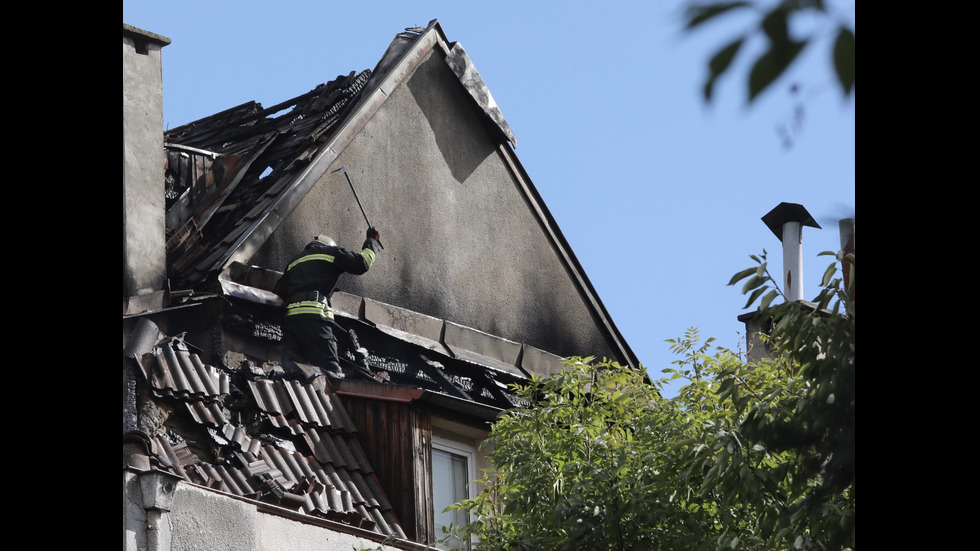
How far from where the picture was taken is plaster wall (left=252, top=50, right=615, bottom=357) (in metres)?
15.7

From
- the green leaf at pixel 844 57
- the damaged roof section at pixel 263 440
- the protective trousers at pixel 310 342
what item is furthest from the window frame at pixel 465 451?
the green leaf at pixel 844 57

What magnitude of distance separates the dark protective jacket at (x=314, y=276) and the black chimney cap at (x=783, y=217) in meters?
5.52

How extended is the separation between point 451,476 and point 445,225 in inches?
200

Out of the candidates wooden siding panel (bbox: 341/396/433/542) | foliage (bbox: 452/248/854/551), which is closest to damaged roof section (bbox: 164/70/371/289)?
wooden siding panel (bbox: 341/396/433/542)

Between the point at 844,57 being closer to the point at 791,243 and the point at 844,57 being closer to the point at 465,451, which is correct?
the point at 465,451

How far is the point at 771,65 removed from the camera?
2398 millimetres

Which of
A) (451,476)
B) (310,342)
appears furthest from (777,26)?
(310,342)

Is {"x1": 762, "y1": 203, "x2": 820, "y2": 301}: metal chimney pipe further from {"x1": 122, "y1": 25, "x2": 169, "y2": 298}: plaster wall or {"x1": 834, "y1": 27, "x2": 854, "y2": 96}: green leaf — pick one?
{"x1": 834, "y1": 27, "x2": 854, "y2": 96}: green leaf

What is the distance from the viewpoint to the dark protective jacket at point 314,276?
13.8m

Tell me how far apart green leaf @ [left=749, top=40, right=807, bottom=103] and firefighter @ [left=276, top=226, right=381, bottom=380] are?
441 inches

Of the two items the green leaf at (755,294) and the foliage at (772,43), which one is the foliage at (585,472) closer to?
the green leaf at (755,294)

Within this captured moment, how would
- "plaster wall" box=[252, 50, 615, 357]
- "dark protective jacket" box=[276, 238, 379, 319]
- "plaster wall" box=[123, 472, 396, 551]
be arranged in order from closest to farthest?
"plaster wall" box=[123, 472, 396, 551] → "dark protective jacket" box=[276, 238, 379, 319] → "plaster wall" box=[252, 50, 615, 357]
